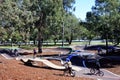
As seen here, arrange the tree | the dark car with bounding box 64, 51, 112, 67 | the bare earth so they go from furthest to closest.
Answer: the tree < the dark car with bounding box 64, 51, 112, 67 < the bare earth

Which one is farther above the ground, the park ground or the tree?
the tree

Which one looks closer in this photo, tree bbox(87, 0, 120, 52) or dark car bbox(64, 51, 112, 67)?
dark car bbox(64, 51, 112, 67)

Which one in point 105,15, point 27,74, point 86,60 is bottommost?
point 86,60

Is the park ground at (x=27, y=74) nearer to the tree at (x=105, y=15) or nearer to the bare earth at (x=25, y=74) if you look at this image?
the bare earth at (x=25, y=74)

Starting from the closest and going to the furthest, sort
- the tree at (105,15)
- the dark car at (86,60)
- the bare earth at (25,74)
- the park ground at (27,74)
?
1. the bare earth at (25,74)
2. the park ground at (27,74)
3. the dark car at (86,60)
4. the tree at (105,15)

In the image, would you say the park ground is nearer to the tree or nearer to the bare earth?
the bare earth

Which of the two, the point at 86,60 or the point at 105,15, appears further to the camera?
the point at 105,15

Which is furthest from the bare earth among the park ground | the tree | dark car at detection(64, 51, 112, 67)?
the tree

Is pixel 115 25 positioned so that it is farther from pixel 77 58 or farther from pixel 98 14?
pixel 77 58

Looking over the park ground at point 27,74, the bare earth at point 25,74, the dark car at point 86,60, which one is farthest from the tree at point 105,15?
the bare earth at point 25,74

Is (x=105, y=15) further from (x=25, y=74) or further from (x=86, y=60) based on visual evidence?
(x=25, y=74)

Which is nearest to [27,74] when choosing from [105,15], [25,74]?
[25,74]

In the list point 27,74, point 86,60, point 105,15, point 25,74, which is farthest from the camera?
point 105,15

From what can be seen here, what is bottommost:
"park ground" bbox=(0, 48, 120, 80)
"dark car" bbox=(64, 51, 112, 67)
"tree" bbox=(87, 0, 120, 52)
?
"dark car" bbox=(64, 51, 112, 67)
